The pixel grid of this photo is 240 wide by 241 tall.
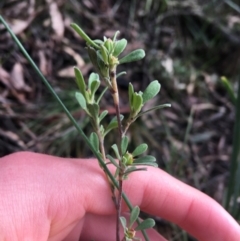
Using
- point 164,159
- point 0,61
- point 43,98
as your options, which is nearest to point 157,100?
point 164,159

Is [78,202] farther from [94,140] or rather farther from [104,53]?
[104,53]

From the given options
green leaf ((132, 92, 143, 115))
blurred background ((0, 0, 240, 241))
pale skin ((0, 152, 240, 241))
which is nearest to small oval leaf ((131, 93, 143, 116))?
green leaf ((132, 92, 143, 115))

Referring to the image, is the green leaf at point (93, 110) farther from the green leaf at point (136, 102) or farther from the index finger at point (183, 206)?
the index finger at point (183, 206)

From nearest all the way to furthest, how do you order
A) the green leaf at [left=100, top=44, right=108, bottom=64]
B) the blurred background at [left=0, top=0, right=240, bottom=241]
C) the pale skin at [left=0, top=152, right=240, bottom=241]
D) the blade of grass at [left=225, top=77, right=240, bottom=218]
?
1. the green leaf at [left=100, top=44, right=108, bottom=64]
2. the pale skin at [left=0, top=152, right=240, bottom=241]
3. the blade of grass at [left=225, top=77, right=240, bottom=218]
4. the blurred background at [left=0, top=0, right=240, bottom=241]

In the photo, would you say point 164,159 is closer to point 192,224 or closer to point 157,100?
point 157,100

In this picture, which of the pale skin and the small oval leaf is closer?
the small oval leaf

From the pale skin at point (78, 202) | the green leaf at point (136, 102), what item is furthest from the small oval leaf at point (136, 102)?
the pale skin at point (78, 202)

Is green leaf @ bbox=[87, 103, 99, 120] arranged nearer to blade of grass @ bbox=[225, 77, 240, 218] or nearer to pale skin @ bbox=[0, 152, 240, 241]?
pale skin @ bbox=[0, 152, 240, 241]
